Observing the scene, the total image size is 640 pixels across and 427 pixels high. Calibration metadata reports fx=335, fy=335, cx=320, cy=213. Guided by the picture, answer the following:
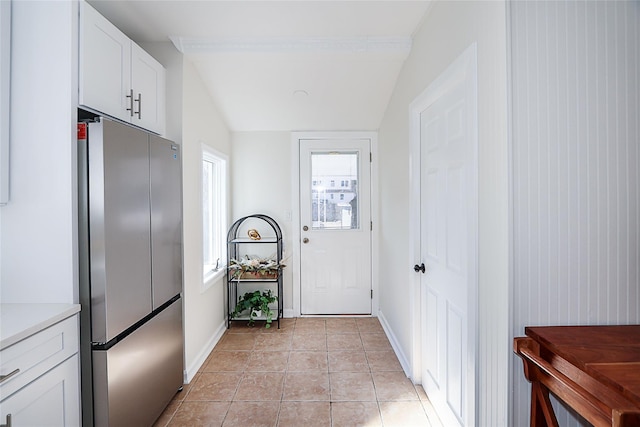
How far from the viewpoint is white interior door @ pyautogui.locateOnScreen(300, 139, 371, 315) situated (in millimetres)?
3682

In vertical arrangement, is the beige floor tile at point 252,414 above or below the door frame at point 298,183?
below

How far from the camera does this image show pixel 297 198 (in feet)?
12.0

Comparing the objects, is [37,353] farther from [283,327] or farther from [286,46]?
[283,327]

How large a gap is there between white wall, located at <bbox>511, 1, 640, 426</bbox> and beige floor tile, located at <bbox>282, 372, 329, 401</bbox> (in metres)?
1.32

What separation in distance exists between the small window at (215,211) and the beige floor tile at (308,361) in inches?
42.2

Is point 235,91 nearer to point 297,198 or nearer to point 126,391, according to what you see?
point 297,198

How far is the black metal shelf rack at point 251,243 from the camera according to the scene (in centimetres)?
340

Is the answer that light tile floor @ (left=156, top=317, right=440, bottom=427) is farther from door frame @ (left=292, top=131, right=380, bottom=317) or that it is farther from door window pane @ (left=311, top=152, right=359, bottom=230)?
door window pane @ (left=311, top=152, right=359, bottom=230)

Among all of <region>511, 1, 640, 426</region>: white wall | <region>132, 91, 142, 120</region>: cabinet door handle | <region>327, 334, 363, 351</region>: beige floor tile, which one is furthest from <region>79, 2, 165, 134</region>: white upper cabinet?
<region>327, 334, 363, 351</region>: beige floor tile

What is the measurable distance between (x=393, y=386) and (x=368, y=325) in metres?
1.17

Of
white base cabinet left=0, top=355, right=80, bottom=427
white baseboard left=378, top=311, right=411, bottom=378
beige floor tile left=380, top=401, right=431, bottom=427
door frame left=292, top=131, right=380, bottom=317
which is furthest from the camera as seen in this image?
door frame left=292, top=131, right=380, bottom=317

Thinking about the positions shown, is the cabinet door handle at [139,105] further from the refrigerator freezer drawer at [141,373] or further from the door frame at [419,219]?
the door frame at [419,219]

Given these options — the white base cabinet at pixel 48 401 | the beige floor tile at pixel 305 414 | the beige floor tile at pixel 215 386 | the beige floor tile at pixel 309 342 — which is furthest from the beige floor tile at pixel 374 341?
the white base cabinet at pixel 48 401

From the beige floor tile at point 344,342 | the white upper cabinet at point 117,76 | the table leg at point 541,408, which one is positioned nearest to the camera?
the table leg at point 541,408
